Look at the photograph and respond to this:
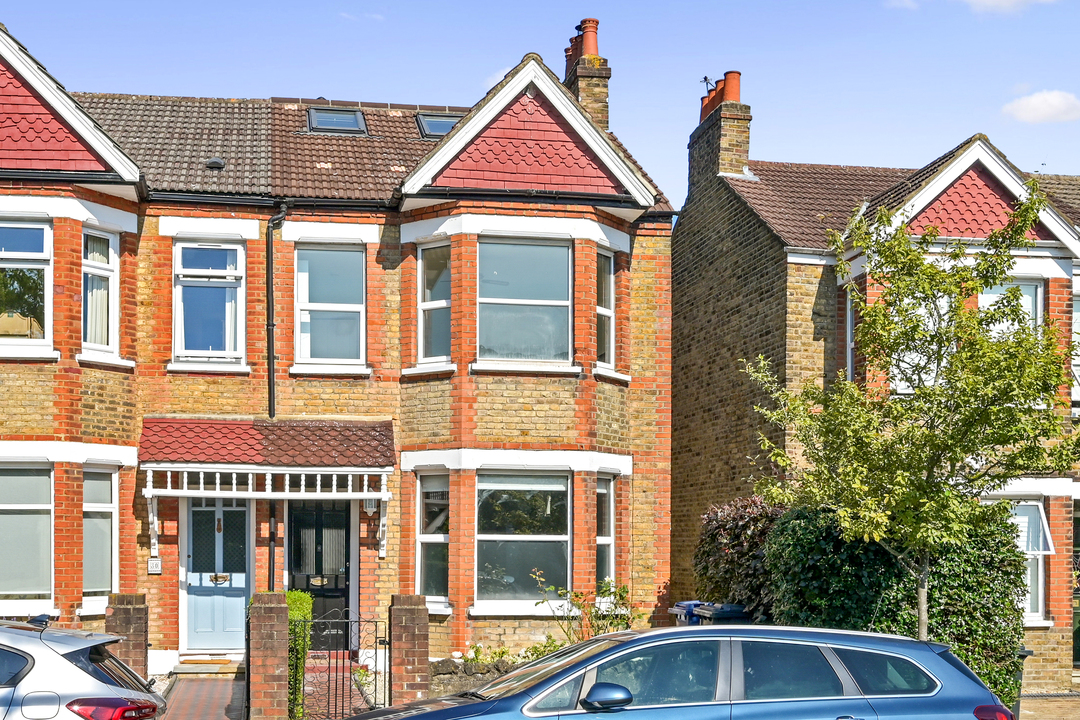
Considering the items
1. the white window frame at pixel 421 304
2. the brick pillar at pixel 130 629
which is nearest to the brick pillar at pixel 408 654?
the brick pillar at pixel 130 629

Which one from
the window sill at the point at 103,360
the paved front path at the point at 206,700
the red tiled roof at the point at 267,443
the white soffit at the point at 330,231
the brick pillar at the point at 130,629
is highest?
the white soffit at the point at 330,231

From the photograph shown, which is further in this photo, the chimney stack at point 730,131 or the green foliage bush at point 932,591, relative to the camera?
the chimney stack at point 730,131

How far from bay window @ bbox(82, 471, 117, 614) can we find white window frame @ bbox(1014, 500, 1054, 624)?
489 inches

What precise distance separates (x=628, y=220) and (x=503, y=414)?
344 centimetres

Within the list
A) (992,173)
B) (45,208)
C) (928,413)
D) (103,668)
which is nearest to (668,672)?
(103,668)

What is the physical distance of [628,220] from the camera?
1667cm

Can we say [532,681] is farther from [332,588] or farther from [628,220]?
[628,220]

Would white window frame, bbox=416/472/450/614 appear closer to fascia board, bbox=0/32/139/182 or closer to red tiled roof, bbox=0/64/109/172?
fascia board, bbox=0/32/139/182

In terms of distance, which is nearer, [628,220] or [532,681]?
[532,681]

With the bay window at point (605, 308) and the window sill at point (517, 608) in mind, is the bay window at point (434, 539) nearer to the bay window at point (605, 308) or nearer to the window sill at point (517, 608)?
the window sill at point (517, 608)

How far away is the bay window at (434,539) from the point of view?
15.6 m

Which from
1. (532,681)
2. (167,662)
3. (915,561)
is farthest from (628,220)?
(532,681)

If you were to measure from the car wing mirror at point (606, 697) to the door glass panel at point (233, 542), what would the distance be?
9434 millimetres

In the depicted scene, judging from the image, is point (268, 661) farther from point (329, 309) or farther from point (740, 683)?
point (329, 309)
